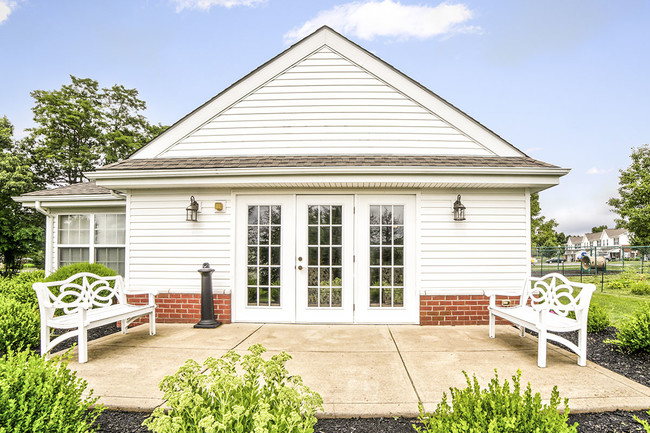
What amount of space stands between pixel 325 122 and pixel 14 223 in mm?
15683

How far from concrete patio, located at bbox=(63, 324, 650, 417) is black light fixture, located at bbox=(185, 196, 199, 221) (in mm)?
1819

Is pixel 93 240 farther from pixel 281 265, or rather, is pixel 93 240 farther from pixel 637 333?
pixel 637 333

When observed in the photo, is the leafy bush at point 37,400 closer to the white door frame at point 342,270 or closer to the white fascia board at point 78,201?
the white door frame at point 342,270

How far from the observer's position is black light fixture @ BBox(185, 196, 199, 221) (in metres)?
5.30

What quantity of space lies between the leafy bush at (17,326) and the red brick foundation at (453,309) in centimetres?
547

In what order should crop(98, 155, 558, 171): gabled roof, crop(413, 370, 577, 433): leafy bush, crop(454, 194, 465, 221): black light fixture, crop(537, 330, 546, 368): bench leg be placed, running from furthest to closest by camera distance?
crop(454, 194, 465, 221): black light fixture, crop(98, 155, 558, 171): gabled roof, crop(537, 330, 546, 368): bench leg, crop(413, 370, 577, 433): leafy bush

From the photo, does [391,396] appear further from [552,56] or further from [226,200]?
[552,56]

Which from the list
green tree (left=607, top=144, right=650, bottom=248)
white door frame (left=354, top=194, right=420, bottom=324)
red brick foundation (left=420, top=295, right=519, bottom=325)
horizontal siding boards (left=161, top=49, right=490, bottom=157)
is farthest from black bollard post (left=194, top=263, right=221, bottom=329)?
green tree (left=607, top=144, right=650, bottom=248)

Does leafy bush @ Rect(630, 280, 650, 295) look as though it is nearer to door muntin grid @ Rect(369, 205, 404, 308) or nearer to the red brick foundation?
the red brick foundation

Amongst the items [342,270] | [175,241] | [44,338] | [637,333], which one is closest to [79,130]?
[175,241]

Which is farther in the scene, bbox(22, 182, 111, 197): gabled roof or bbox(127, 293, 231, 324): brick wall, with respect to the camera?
bbox(22, 182, 111, 197): gabled roof

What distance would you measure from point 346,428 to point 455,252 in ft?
12.2

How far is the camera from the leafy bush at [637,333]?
379 centimetres

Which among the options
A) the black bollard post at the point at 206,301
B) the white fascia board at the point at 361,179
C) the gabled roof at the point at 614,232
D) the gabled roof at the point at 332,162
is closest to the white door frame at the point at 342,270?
the white fascia board at the point at 361,179
